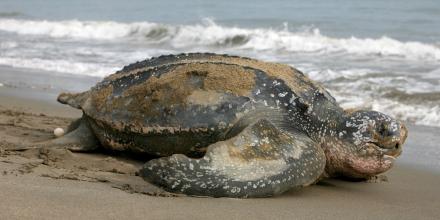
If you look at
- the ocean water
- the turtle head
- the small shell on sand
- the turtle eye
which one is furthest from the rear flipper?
the ocean water

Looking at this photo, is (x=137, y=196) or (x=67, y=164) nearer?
(x=137, y=196)

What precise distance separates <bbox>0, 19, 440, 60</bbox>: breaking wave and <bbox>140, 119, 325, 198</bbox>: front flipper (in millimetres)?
8193

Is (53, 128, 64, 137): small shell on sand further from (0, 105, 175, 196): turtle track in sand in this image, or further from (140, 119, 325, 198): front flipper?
(140, 119, 325, 198): front flipper

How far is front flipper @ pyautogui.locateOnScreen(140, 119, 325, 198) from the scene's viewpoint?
3.13 metres

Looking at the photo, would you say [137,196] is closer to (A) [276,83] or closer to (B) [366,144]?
(A) [276,83]

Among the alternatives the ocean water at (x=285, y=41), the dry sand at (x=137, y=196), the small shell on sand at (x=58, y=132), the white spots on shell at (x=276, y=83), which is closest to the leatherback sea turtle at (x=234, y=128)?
the white spots on shell at (x=276, y=83)

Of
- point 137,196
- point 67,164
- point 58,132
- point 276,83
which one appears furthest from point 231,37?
point 137,196

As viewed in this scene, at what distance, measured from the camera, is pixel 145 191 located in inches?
123

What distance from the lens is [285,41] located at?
13.9 metres

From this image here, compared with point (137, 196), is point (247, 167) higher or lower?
higher

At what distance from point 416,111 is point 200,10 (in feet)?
59.5

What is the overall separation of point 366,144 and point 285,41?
10.5m

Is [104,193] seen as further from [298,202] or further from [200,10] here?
[200,10]

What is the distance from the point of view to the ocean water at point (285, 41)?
7.78 m
